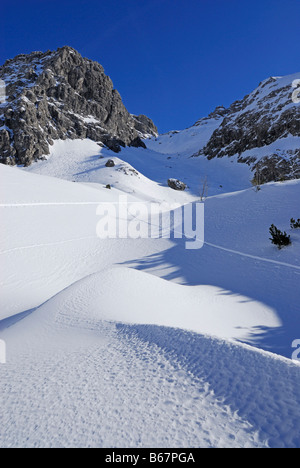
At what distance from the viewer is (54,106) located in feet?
185

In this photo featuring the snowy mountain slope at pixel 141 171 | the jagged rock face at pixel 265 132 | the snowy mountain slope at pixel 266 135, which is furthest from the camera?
the snowy mountain slope at pixel 266 135

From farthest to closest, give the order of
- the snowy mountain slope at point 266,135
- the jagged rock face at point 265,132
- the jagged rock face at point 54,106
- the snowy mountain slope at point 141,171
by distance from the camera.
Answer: the jagged rock face at point 54,106 < the snowy mountain slope at point 266,135 < the jagged rock face at point 265,132 < the snowy mountain slope at point 141,171

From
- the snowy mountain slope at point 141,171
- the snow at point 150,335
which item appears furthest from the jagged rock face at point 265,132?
the snow at point 150,335

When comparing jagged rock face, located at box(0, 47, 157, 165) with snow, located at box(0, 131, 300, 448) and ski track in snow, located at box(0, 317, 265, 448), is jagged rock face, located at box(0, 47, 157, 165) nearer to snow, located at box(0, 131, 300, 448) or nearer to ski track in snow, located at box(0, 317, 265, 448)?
snow, located at box(0, 131, 300, 448)

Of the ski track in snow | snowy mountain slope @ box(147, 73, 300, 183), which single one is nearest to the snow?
the ski track in snow

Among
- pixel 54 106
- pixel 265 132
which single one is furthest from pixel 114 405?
pixel 54 106

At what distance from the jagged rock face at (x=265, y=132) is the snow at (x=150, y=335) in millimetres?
35544

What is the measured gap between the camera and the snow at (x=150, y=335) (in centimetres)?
157

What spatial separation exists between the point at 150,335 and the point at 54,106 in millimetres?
66037

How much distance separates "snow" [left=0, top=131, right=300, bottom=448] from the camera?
5.15 ft

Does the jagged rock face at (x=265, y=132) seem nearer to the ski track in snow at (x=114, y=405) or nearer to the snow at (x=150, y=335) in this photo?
the snow at (x=150, y=335)

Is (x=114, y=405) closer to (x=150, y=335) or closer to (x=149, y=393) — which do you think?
(x=149, y=393)
